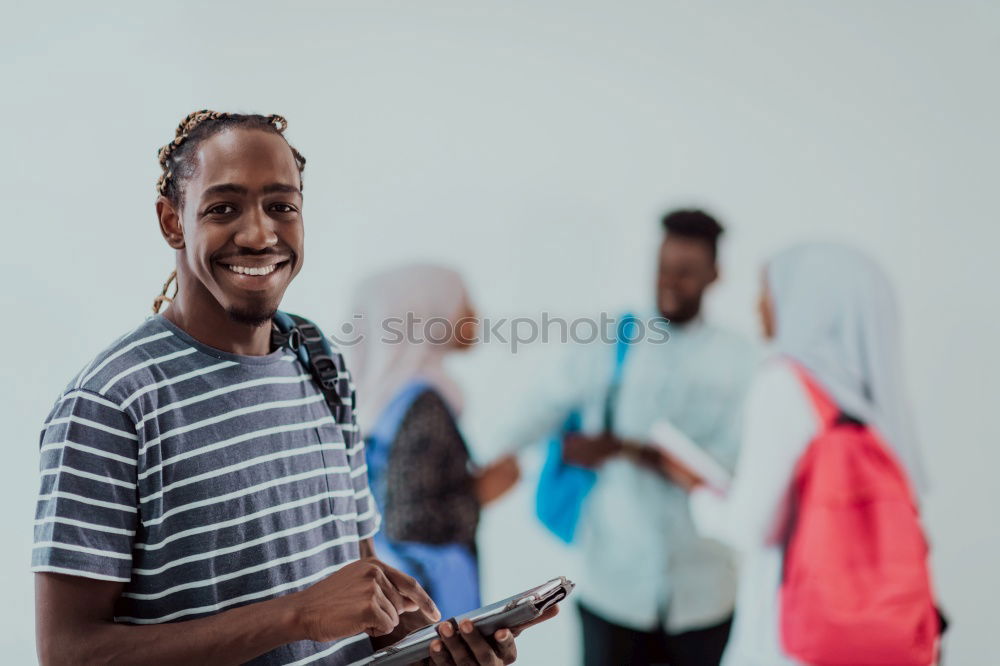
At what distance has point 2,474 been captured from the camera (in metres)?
2.76

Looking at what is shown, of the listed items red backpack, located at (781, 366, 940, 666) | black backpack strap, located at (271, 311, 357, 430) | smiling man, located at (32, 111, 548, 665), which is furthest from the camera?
red backpack, located at (781, 366, 940, 666)

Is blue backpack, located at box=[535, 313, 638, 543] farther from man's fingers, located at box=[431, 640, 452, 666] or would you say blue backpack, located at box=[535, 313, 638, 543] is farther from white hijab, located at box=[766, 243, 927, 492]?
man's fingers, located at box=[431, 640, 452, 666]

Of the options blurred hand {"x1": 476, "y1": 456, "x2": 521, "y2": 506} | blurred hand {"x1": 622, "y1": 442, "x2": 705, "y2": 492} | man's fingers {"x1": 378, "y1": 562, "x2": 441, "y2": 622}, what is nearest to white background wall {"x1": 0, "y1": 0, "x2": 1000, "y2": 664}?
blurred hand {"x1": 476, "y1": 456, "x2": 521, "y2": 506}

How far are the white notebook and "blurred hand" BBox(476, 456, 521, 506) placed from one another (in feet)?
1.51

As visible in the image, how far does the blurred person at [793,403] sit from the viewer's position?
2.79 meters

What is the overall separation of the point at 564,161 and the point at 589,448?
0.91 m

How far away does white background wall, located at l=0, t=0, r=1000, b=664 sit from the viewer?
2791mm

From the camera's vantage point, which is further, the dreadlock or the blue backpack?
the blue backpack

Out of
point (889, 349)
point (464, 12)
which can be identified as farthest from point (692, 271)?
point (464, 12)

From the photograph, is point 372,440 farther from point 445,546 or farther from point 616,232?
point 616,232

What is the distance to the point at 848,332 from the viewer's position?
2.86 meters

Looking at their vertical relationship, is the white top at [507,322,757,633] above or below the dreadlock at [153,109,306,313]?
below

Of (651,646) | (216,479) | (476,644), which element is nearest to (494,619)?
(476,644)

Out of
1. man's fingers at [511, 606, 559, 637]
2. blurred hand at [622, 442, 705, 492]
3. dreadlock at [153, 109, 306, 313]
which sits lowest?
blurred hand at [622, 442, 705, 492]
